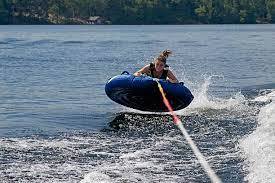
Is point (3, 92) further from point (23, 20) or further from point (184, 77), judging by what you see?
point (23, 20)

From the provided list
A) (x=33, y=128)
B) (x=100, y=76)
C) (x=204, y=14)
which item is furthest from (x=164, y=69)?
(x=204, y=14)

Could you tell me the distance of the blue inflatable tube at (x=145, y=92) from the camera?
14.4 m

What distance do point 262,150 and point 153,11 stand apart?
467 feet

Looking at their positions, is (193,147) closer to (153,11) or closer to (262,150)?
(262,150)

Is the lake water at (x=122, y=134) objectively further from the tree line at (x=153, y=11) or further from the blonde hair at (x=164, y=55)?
the tree line at (x=153, y=11)

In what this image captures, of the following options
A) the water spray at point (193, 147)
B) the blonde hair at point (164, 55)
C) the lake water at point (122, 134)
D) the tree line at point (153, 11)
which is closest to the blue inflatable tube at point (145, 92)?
the water spray at point (193, 147)

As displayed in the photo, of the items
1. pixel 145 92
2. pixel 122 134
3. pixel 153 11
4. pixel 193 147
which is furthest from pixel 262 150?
pixel 153 11

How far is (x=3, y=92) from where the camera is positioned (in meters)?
20.0

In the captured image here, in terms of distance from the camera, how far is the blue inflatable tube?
1440 centimetres

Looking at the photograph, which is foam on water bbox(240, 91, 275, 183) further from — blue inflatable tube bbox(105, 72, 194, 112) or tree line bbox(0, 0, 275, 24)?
tree line bbox(0, 0, 275, 24)

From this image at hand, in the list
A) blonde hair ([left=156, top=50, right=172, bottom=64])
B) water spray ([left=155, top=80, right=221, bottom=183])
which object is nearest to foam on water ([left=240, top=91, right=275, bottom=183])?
water spray ([left=155, top=80, right=221, bottom=183])

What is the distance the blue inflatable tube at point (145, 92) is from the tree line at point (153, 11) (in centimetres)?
13255

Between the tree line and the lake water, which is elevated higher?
the lake water

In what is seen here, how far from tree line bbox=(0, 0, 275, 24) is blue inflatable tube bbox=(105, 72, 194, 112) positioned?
435ft
